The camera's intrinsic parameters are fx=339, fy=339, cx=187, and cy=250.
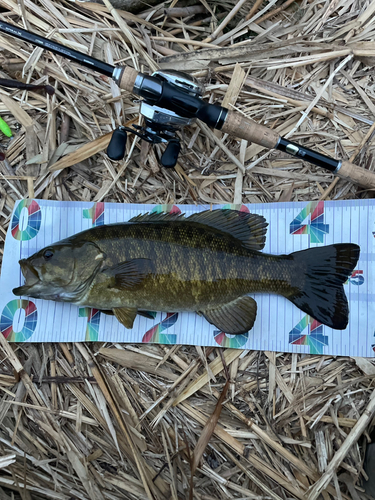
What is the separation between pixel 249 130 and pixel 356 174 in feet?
3.05

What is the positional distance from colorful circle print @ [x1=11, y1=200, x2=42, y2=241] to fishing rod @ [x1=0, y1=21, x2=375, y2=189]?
95cm

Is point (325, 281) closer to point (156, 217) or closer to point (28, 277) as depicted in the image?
point (156, 217)

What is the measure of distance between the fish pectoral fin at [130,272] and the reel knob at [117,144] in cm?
84

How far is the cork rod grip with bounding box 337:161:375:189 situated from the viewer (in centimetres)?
264

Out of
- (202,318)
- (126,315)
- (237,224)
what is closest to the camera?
(126,315)

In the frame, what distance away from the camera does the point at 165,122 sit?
249cm

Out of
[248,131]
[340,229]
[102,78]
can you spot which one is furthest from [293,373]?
[102,78]

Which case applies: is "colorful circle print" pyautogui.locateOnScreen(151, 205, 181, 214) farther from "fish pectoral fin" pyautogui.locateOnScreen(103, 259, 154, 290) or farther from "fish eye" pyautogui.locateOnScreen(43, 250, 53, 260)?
"fish eye" pyautogui.locateOnScreen(43, 250, 53, 260)

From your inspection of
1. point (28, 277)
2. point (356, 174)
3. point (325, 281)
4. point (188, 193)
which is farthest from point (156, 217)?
point (356, 174)

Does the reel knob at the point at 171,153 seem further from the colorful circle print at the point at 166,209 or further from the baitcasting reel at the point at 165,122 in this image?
the colorful circle print at the point at 166,209

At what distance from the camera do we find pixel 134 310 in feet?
9.04

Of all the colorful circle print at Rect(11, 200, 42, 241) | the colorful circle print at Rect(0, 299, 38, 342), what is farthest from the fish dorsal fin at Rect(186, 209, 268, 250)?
the colorful circle print at Rect(0, 299, 38, 342)

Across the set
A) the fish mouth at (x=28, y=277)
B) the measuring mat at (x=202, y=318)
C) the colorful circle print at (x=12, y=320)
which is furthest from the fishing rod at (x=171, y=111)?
the colorful circle print at (x=12, y=320)

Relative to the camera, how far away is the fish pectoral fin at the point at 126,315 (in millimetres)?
2732
